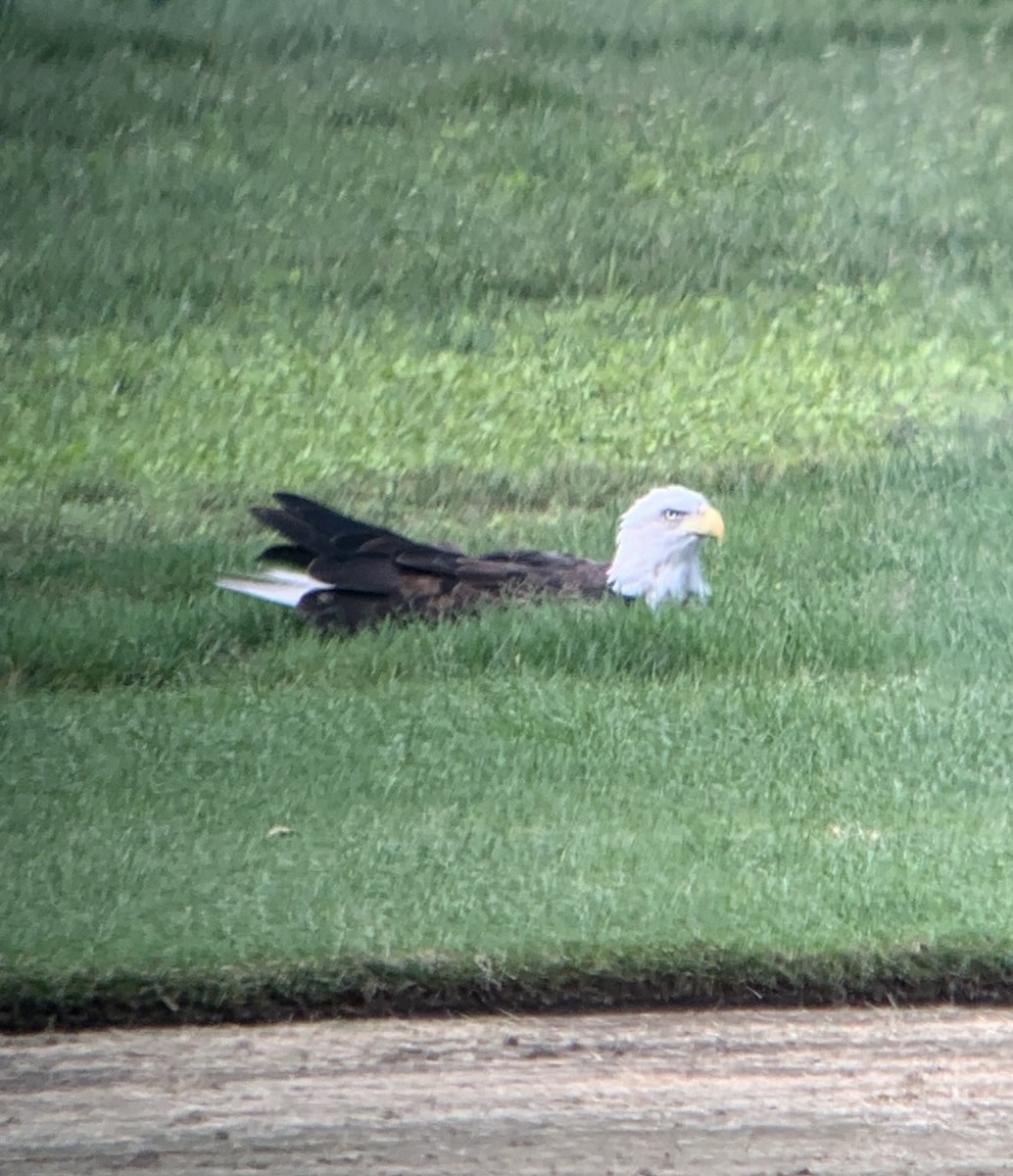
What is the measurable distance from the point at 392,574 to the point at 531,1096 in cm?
98

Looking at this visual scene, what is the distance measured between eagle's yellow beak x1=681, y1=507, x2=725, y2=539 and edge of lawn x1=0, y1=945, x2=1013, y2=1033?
71 centimetres

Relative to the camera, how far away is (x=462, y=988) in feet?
9.45

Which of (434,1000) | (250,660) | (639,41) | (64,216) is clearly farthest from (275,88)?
(434,1000)

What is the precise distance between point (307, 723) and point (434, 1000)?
0.55 m

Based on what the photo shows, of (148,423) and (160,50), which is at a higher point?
(160,50)

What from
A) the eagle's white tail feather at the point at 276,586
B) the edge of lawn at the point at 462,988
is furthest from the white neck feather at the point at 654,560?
the edge of lawn at the point at 462,988

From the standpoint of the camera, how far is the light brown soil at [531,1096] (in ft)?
7.94

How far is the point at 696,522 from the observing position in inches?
129

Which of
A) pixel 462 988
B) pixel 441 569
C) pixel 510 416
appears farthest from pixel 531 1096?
pixel 510 416

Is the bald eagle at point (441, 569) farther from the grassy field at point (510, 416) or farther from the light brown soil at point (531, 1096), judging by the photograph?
the light brown soil at point (531, 1096)

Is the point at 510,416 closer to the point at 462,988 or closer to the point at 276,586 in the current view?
the point at 276,586

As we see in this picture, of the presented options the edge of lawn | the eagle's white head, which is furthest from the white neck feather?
the edge of lawn

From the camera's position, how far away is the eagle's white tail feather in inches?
128

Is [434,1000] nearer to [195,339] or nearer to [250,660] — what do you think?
[250,660]
